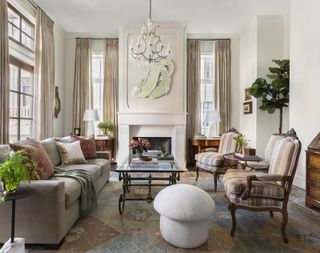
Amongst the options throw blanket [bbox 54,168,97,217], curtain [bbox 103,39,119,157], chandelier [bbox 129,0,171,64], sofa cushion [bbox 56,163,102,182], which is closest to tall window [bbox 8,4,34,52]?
curtain [bbox 103,39,119,157]

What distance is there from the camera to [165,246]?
2.12 m

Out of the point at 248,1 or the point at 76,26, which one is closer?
the point at 248,1

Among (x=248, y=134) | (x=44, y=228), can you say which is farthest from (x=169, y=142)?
(x=44, y=228)

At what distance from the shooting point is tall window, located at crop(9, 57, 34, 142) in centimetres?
410

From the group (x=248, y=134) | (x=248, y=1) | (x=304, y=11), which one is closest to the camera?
(x=304, y=11)

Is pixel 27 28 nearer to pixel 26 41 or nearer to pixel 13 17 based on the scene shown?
pixel 26 41

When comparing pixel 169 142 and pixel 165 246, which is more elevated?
pixel 169 142

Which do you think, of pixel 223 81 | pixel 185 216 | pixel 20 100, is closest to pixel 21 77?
pixel 20 100

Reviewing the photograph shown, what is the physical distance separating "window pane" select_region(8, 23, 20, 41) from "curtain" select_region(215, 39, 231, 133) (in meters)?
4.53

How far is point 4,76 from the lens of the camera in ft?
11.4

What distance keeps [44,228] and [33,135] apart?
3204 mm

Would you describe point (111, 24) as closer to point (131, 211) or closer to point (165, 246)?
point (131, 211)

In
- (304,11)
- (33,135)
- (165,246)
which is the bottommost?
(165,246)

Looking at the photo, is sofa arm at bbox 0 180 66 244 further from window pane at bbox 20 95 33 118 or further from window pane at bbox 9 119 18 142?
window pane at bbox 20 95 33 118
